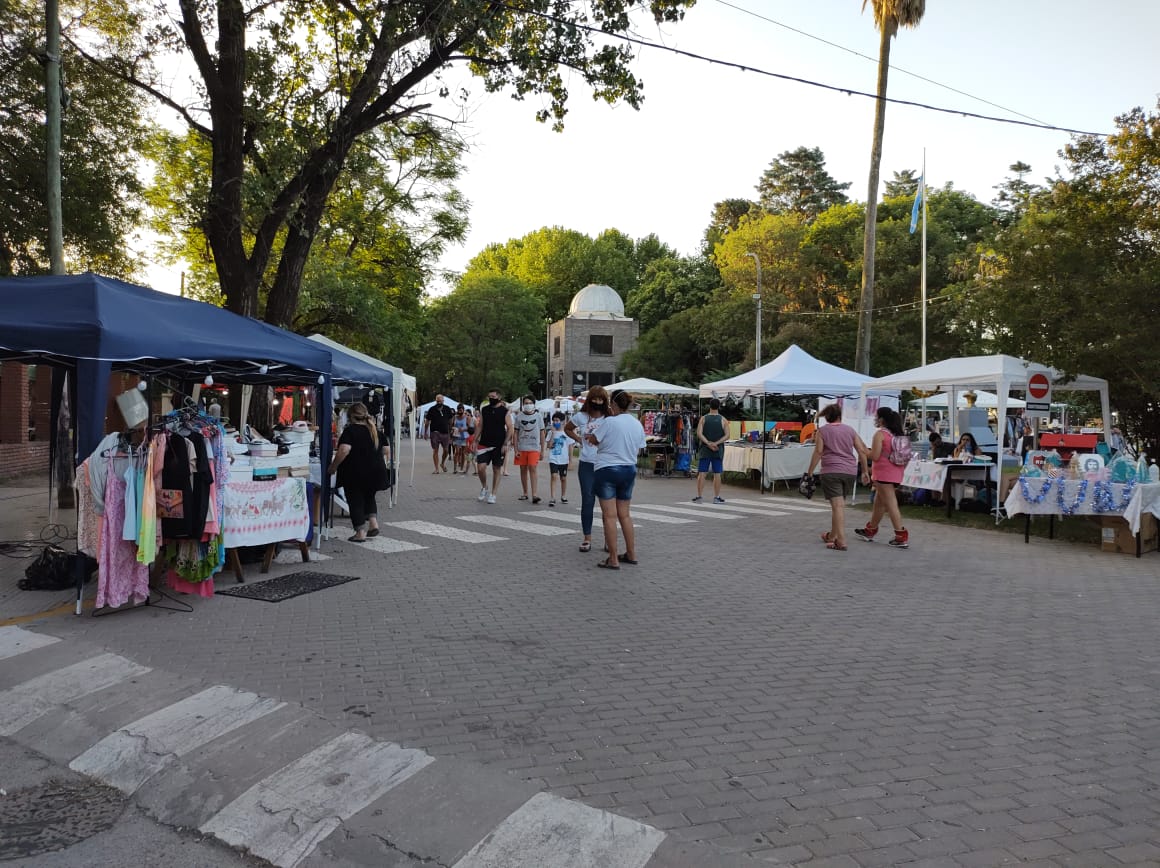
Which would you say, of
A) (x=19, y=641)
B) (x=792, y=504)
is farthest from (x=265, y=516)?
(x=792, y=504)

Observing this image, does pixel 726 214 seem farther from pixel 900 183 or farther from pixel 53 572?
pixel 53 572

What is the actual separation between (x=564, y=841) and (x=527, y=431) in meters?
10.7

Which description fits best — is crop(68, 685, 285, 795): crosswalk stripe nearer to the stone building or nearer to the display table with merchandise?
the display table with merchandise

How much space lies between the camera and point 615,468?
26.8ft

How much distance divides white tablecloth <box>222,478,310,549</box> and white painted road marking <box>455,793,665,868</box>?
4828 millimetres

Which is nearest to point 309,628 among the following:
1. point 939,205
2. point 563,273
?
point 939,205

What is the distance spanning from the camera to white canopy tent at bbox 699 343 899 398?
703 inches

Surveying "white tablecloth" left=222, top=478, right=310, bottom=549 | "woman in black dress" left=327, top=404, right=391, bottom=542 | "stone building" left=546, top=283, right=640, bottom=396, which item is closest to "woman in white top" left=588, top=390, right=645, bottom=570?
"woman in black dress" left=327, top=404, right=391, bottom=542

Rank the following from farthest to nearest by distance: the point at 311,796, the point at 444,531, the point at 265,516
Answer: the point at 444,531 < the point at 265,516 < the point at 311,796

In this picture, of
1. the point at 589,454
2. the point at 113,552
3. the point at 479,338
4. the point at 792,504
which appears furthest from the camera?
the point at 479,338

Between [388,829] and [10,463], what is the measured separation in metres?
18.6

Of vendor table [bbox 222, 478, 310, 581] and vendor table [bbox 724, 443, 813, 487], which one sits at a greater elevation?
vendor table [bbox 724, 443, 813, 487]

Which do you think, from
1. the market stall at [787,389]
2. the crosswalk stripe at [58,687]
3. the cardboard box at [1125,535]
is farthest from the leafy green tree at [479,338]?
the crosswalk stripe at [58,687]

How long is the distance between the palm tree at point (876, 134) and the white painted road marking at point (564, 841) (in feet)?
70.1
